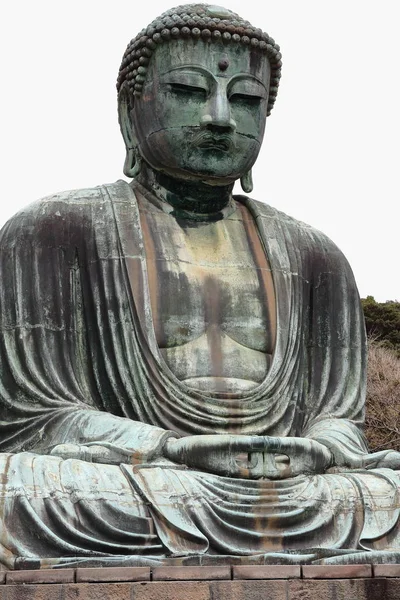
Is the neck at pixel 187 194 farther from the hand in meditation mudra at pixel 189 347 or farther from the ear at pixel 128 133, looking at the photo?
the ear at pixel 128 133

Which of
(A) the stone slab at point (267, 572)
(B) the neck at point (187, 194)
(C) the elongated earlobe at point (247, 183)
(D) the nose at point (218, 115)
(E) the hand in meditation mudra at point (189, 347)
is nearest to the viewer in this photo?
(A) the stone slab at point (267, 572)

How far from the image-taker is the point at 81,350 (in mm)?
14727

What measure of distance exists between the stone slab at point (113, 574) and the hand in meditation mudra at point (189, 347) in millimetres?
877

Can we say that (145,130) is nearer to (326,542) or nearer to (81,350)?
(81,350)

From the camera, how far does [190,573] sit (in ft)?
39.2

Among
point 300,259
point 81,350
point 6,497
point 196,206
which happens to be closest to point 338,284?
point 300,259

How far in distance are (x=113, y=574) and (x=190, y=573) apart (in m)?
0.50

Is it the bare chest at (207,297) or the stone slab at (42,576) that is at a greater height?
the bare chest at (207,297)

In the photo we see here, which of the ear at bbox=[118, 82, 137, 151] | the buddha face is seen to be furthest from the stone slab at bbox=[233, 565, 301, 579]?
the ear at bbox=[118, 82, 137, 151]

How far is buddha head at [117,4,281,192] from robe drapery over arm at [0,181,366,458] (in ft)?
1.87

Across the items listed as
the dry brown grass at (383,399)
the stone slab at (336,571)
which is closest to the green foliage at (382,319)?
the dry brown grass at (383,399)

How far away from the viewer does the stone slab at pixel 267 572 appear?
11953 millimetres

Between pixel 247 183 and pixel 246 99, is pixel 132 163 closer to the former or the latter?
pixel 247 183

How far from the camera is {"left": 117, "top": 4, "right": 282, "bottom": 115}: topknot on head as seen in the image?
1502 centimetres
